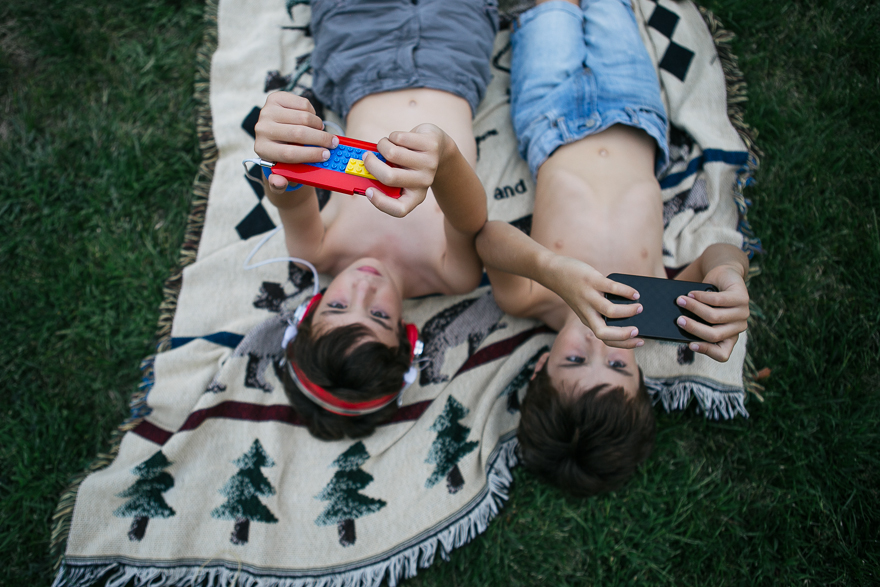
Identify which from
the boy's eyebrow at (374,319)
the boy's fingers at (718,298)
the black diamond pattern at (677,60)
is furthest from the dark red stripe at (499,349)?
the black diamond pattern at (677,60)

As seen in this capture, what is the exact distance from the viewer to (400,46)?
7.60 feet

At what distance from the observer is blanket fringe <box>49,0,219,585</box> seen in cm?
208

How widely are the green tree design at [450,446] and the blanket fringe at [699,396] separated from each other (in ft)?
2.91

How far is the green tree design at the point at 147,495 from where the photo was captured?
206cm

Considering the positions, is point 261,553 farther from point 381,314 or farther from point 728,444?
point 728,444

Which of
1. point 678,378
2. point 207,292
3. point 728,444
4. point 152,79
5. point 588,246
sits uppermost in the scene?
point 152,79

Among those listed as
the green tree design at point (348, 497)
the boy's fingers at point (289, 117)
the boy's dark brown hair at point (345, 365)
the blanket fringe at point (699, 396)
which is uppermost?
the boy's fingers at point (289, 117)

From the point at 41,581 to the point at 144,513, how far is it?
53 cm

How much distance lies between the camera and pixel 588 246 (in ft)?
6.84

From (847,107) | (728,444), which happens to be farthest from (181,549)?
(847,107)

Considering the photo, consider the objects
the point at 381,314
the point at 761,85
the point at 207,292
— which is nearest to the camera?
the point at 381,314

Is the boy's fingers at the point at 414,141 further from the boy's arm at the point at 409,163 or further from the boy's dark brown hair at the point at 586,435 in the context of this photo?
the boy's dark brown hair at the point at 586,435

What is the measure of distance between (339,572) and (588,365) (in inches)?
54.4

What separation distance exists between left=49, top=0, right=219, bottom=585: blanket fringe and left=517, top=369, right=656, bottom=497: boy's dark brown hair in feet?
5.80
